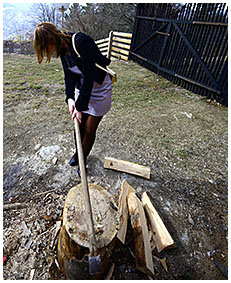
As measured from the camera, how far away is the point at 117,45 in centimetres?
1045

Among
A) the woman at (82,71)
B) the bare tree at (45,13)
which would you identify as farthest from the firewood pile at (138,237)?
the bare tree at (45,13)

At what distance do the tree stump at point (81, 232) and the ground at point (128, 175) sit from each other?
46 cm

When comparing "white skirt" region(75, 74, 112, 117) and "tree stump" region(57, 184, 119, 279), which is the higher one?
"white skirt" region(75, 74, 112, 117)

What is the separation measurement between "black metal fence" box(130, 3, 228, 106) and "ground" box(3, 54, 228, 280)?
78 cm

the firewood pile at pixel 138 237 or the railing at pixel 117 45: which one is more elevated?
the railing at pixel 117 45

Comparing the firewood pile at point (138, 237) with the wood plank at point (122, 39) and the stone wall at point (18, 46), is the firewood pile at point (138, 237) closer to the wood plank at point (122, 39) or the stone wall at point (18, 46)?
the wood plank at point (122, 39)

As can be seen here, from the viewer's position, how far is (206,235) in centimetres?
231

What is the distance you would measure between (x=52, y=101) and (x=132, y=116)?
7.62 feet

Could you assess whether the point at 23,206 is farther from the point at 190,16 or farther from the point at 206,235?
the point at 190,16

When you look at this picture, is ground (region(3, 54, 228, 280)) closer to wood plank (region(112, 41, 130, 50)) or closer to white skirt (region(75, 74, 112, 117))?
white skirt (region(75, 74, 112, 117))

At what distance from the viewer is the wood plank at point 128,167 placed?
297 cm

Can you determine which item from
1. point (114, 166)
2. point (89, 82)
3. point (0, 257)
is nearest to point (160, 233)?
point (114, 166)

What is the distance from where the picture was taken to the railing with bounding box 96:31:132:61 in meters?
9.82

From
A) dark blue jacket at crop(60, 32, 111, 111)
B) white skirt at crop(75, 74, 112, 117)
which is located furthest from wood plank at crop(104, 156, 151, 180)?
dark blue jacket at crop(60, 32, 111, 111)
